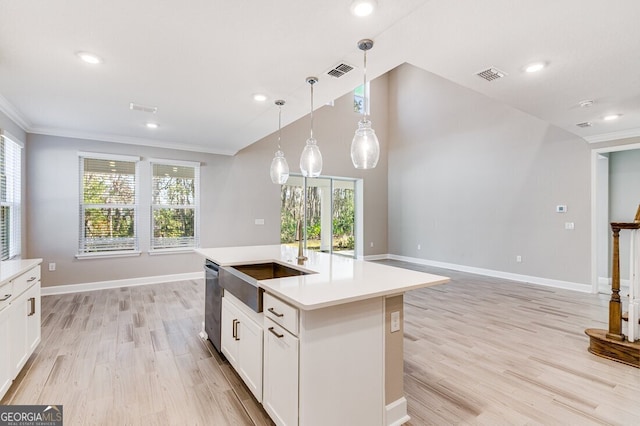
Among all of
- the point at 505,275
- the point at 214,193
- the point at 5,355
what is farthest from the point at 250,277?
the point at 505,275

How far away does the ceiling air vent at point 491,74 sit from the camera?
8.76 feet

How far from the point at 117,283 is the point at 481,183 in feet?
23.7

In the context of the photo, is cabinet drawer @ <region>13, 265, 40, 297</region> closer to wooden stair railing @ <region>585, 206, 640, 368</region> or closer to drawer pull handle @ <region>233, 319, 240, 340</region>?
drawer pull handle @ <region>233, 319, 240, 340</region>

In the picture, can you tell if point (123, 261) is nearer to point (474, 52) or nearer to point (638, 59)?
point (474, 52)

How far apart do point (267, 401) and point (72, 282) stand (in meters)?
4.83

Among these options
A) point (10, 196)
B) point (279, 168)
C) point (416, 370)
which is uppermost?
point (279, 168)

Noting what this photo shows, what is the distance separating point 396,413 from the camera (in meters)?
1.89

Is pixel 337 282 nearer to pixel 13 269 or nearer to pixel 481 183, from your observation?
pixel 13 269

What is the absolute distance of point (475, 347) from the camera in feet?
9.75

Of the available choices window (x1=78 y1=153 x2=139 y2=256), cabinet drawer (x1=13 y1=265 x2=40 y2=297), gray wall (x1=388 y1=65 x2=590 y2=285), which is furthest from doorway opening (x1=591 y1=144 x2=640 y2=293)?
window (x1=78 y1=153 x2=139 y2=256)

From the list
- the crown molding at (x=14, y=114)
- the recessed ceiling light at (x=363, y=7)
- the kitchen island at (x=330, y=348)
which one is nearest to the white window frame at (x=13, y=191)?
the crown molding at (x=14, y=114)

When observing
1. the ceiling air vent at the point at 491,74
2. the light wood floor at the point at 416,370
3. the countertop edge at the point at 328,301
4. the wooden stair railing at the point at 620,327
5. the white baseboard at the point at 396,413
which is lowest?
the light wood floor at the point at 416,370

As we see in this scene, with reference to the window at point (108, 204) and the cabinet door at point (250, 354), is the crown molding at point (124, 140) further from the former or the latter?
the cabinet door at point (250, 354)

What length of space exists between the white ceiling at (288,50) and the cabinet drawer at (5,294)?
5.79ft
